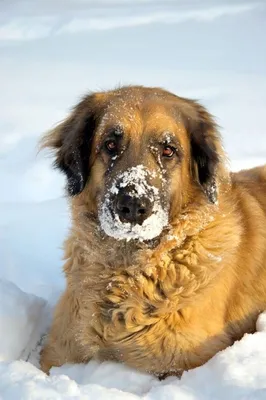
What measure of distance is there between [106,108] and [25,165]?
461 centimetres

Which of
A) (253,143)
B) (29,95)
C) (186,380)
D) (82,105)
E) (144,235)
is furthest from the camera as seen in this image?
(29,95)

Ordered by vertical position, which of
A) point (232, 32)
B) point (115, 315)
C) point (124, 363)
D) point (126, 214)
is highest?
point (232, 32)

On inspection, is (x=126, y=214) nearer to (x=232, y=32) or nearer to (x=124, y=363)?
(x=124, y=363)

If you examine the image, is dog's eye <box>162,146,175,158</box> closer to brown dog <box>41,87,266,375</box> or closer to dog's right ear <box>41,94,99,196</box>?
brown dog <box>41,87,266,375</box>

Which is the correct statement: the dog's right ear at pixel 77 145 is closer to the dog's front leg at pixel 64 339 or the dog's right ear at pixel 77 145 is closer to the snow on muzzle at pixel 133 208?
the snow on muzzle at pixel 133 208

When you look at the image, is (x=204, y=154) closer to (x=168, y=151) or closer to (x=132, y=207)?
(x=168, y=151)

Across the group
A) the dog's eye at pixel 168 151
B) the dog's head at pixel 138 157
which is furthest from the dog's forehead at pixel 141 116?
the dog's eye at pixel 168 151

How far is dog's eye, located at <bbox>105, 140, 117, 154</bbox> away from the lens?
12.9 feet

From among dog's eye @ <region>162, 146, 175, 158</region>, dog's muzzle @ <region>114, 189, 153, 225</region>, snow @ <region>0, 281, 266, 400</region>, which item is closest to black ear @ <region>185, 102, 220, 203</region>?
dog's eye @ <region>162, 146, 175, 158</region>

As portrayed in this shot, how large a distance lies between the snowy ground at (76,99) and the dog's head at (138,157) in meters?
0.95

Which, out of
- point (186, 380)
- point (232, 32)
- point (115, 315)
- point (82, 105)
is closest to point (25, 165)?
point (82, 105)

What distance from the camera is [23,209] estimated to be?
7227 mm

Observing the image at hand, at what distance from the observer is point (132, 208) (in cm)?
351

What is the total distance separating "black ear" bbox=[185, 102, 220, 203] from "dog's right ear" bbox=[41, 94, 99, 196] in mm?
693
